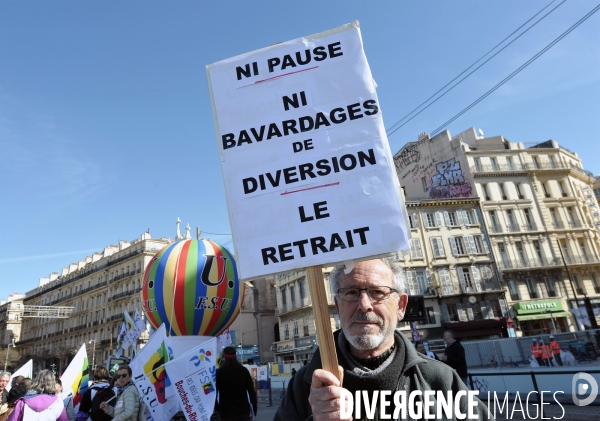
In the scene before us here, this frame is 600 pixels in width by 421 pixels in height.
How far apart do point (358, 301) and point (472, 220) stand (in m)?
37.0

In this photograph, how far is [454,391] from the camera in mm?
1922

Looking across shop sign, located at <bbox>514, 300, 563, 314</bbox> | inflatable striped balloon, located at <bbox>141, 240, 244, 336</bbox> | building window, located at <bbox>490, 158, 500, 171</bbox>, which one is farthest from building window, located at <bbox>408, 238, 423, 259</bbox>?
inflatable striped balloon, located at <bbox>141, 240, 244, 336</bbox>

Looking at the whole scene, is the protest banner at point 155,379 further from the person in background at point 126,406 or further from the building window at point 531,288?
the building window at point 531,288

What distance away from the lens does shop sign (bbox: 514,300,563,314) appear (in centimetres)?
3238

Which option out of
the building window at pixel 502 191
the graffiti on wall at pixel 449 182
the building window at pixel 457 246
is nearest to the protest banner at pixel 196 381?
the building window at pixel 457 246

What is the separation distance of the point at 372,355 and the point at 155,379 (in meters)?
5.14

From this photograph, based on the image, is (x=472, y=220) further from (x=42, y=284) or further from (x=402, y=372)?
(x=42, y=284)

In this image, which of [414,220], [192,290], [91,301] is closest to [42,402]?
[192,290]

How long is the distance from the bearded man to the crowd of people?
4034 mm

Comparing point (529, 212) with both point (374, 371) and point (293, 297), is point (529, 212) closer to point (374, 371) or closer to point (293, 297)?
point (293, 297)

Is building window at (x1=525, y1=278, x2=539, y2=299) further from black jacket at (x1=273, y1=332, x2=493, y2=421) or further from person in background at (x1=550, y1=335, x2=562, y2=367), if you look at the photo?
black jacket at (x1=273, y1=332, x2=493, y2=421)

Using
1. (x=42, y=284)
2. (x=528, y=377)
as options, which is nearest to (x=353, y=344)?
(x=528, y=377)

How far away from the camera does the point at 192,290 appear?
1219cm

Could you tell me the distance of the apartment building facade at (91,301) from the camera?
51.1 meters
